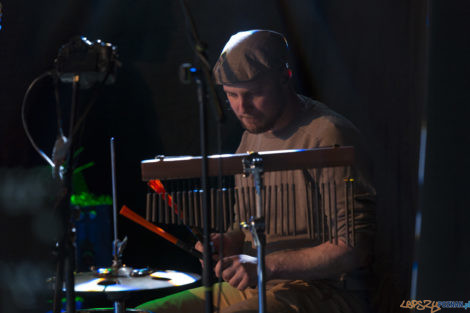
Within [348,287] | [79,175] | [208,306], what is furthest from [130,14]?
[208,306]

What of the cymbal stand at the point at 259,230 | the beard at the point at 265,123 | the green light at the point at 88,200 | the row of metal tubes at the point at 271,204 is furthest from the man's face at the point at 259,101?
the green light at the point at 88,200

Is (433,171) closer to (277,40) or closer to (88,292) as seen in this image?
(277,40)

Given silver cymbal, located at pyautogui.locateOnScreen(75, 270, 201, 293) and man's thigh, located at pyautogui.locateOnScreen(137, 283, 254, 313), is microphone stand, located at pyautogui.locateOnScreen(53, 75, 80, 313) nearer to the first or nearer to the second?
silver cymbal, located at pyautogui.locateOnScreen(75, 270, 201, 293)

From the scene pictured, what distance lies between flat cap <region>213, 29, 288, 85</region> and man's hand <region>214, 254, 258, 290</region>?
2.39 ft

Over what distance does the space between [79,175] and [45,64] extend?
66 cm

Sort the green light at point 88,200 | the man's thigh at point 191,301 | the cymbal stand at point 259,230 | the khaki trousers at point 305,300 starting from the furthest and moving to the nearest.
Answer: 1. the green light at point 88,200
2. the man's thigh at point 191,301
3. the khaki trousers at point 305,300
4. the cymbal stand at point 259,230

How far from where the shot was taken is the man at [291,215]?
6.16ft

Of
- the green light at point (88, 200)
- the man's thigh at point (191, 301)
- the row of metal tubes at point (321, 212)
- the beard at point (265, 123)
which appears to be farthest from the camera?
the green light at point (88, 200)

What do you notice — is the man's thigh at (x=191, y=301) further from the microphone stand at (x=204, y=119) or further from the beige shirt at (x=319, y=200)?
the microphone stand at (x=204, y=119)

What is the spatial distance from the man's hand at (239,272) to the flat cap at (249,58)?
73cm

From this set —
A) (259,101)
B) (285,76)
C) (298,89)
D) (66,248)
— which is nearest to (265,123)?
(259,101)

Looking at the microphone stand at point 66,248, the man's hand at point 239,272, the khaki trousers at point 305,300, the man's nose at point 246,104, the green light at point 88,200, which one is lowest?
the khaki trousers at point 305,300

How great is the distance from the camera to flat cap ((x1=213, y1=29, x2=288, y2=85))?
2.22 m

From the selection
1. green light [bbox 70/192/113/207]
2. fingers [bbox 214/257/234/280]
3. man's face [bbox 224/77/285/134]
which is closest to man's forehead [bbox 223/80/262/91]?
man's face [bbox 224/77/285/134]
